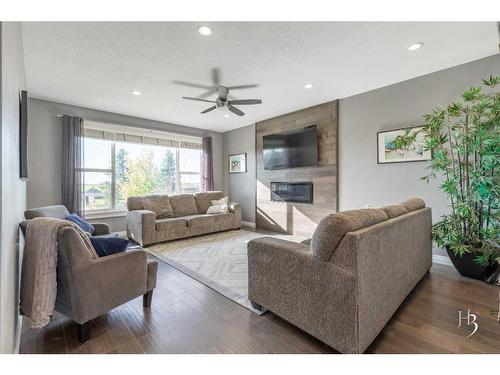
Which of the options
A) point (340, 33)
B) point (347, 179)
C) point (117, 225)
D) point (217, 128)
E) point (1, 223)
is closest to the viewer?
point (1, 223)

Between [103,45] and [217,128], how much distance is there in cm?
383

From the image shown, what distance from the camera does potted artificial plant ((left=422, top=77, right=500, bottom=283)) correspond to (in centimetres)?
Answer: 239

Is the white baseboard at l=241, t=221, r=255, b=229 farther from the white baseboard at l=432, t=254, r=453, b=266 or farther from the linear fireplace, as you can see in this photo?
the white baseboard at l=432, t=254, r=453, b=266

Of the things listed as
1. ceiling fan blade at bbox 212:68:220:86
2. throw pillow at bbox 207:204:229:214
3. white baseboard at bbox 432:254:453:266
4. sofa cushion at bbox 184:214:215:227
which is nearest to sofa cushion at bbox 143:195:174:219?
sofa cushion at bbox 184:214:215:227

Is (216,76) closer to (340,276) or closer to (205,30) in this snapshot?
(205,30)

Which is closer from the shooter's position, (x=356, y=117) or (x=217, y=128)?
(x=356, y=117)

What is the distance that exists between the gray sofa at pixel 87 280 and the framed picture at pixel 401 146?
133 inches

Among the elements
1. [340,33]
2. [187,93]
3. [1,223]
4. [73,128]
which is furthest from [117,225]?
[340,33]

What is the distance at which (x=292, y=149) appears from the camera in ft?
15.5

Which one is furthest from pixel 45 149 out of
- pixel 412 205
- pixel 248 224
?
pixel 412 205

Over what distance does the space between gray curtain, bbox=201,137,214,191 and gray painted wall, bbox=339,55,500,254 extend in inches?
133

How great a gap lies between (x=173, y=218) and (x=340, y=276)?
12.9 ft
